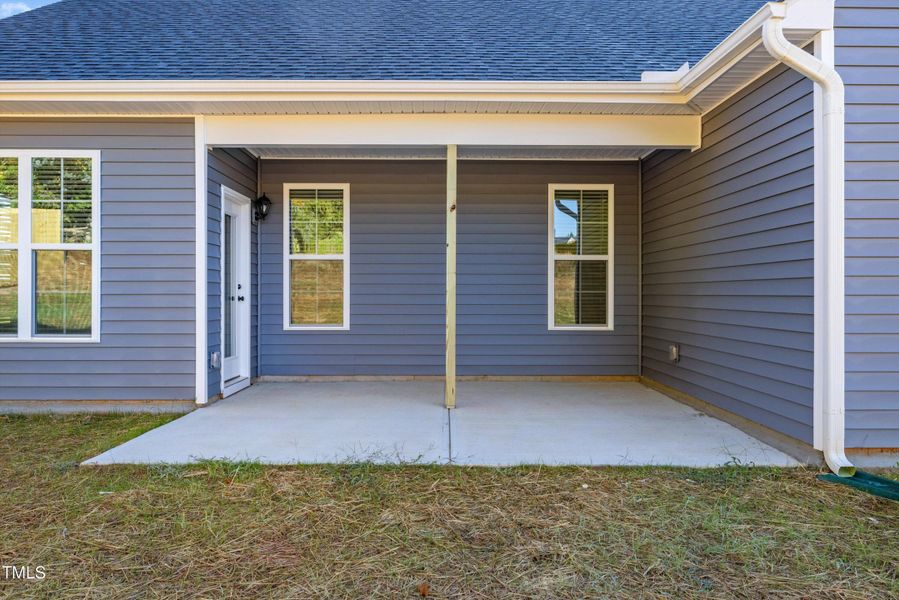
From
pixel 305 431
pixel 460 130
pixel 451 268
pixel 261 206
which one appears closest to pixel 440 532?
pixel 305 431

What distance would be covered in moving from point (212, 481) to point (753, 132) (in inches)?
167

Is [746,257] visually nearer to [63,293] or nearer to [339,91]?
[339,91]

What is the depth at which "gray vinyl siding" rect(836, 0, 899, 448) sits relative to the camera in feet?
10.2

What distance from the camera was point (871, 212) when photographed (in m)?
3.10

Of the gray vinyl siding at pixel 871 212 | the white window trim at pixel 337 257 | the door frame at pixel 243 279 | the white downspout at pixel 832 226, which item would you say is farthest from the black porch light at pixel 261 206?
the gray vinyl siding at pixel 871 212

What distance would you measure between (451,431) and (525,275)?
2.65 meters

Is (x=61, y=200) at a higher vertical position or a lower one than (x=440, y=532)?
higher

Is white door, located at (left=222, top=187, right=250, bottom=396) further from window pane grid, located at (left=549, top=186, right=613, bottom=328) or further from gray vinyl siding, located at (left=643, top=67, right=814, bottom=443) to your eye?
gray vinyl siding, located at (left=643, top=67, right=814, bottom=443)

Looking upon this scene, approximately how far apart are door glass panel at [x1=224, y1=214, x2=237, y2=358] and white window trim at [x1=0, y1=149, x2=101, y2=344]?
3.67ft

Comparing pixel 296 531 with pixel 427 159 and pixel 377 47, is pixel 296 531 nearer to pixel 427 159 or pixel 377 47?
pixel 427 159

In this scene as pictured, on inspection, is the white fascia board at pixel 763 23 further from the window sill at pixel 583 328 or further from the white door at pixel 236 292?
the white door at pixel 236 292

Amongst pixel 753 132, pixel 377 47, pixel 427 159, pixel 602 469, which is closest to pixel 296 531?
pixel 602 469

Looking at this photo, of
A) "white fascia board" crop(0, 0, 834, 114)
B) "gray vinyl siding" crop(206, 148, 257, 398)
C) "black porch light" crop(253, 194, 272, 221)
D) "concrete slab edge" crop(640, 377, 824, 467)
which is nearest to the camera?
"concrete slab edge" crop(640, 377, 824, 467)

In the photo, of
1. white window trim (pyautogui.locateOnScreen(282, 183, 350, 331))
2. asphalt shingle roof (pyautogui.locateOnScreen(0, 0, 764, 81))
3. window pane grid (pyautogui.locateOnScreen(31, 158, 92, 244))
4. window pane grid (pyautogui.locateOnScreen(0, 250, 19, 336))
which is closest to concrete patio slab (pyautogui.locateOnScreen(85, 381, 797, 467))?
white window trim (pyautogui.locateOnScreen(282, 183, 350, 331))
